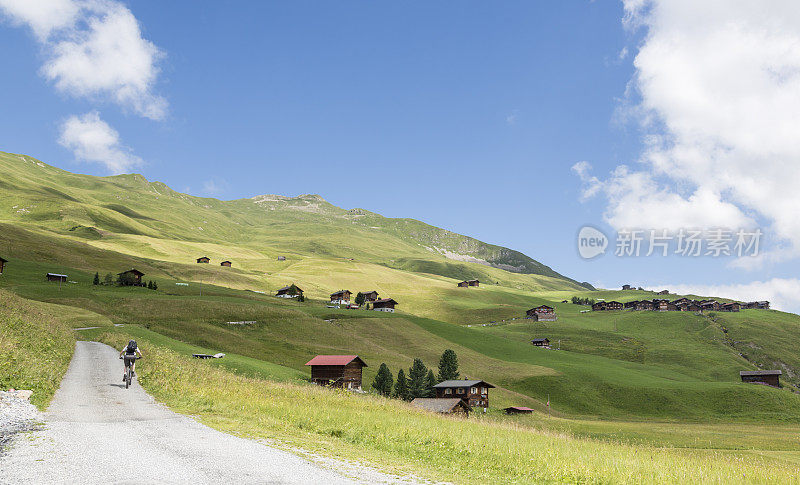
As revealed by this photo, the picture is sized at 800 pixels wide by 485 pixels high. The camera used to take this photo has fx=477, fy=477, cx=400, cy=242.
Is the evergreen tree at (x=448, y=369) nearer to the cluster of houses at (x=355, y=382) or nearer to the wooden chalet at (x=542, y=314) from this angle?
the cluster of houses at (x=355, y=382)

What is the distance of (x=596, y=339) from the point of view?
154250mm

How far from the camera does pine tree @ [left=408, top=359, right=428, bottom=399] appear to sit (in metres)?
79.2

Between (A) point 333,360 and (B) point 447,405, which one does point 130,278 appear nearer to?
(A) point 333,360

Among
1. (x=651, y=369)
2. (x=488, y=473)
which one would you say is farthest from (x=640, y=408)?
(x=488, y=473)

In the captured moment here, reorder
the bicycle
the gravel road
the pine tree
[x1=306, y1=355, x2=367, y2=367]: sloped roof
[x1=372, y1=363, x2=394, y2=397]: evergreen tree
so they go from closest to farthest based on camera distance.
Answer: the gravel road
the bicycle
[x1=372, y1=363, x2=394, y2=397]: evergreen tree
[x1=306, y1=355, x2=367, y2=367]: sloped roof
the pine tree

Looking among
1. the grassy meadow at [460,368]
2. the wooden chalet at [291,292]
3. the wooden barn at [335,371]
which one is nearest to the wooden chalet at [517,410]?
the grassy meadow at [460,368]

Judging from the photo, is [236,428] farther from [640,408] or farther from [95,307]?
[95,307]

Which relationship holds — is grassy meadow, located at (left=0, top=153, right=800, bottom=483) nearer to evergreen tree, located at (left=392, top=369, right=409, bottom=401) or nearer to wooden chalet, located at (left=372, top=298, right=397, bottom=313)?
evergreen tree, located at (left=392, top=369, right=409, bottom=401)

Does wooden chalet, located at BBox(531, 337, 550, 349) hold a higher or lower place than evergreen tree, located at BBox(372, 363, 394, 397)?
higher

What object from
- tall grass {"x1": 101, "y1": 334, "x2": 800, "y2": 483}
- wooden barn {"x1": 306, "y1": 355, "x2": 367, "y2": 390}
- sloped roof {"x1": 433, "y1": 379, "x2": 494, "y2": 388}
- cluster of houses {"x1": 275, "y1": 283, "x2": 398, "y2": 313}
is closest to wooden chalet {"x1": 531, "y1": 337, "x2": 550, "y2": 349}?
cluster of houses {"x1": 275, "y1": 283, "x2": 398, "y2": 313}

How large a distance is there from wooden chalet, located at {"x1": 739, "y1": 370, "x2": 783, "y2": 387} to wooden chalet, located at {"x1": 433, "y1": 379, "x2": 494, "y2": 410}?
7566 cm

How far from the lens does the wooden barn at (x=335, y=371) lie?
2952 inches

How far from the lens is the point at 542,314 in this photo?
193875mm

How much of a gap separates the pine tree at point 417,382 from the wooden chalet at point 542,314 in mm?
119002
